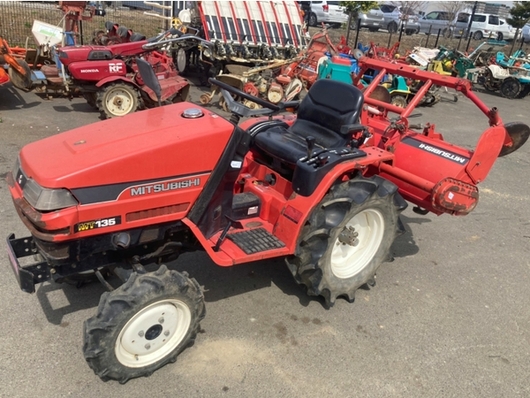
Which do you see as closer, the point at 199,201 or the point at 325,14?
the point at 199,201

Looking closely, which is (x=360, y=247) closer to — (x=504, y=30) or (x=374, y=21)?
(x=374, y=21)

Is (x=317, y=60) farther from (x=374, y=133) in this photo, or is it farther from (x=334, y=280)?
(x=334, y=280)

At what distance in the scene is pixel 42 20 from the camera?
14.0 meters

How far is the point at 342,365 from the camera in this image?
2.79 m

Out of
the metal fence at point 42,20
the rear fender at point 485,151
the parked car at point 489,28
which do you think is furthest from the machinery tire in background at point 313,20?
the rear fender at point 485,151

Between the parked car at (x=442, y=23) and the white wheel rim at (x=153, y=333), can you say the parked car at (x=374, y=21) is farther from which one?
the white wheel rim at (x=153, y=333)

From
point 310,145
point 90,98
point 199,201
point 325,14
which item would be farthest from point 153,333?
point 325,14

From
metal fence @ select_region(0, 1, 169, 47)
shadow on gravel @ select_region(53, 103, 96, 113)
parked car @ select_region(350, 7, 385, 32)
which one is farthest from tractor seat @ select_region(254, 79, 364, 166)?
parked car @ select_region(350, 7, 385, 32)

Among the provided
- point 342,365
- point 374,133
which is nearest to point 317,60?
point 374,133

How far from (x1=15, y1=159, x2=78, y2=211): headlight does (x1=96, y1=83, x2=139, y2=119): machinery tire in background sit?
197 inches

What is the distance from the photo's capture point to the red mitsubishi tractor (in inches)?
92.1

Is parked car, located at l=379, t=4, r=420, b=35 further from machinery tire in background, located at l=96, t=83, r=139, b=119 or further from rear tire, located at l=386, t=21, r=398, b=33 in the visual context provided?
machinery tire in background, located at l=96, t=83, r=139, b=119

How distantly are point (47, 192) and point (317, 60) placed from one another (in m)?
9.01

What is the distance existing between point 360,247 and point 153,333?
5.65 ft
